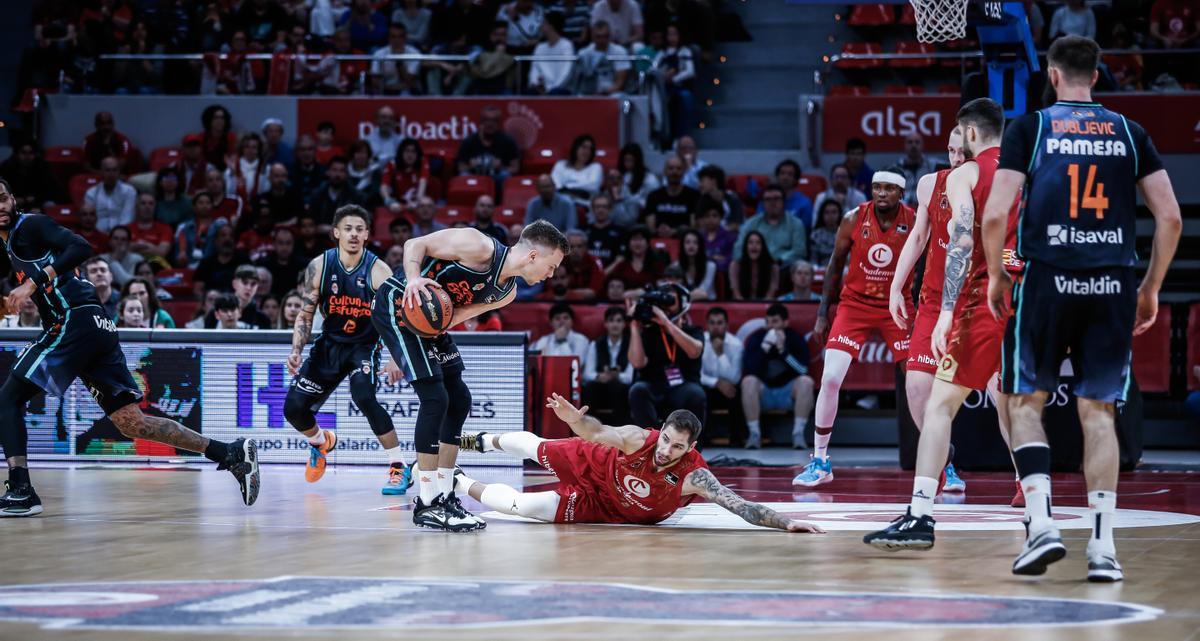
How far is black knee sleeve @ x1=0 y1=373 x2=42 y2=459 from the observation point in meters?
7.79

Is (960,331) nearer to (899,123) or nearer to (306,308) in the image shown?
(306,308)

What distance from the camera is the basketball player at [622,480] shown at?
6.75m

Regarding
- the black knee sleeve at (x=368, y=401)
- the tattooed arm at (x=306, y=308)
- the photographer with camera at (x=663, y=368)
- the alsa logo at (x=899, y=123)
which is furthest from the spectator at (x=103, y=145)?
the black knee sleeve at (x=368, y=401)

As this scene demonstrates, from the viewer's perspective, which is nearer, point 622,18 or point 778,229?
point 778,229

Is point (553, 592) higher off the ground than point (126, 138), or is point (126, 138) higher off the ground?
point (126, 138)

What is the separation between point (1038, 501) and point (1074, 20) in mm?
12648

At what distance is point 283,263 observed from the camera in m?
15.2

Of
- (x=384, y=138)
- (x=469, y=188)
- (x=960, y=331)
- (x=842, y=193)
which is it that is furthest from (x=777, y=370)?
(x=960, y=331)

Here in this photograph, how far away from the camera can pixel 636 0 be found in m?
18.7

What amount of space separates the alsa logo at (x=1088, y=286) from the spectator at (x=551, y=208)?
10.4 meters

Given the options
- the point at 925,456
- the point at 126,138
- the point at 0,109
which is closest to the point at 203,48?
the point at 126,138

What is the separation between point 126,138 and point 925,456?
47.9ft

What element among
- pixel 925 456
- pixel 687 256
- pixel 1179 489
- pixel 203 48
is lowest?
pixel 1179 489

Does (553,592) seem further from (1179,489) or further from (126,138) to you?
(126,138)
